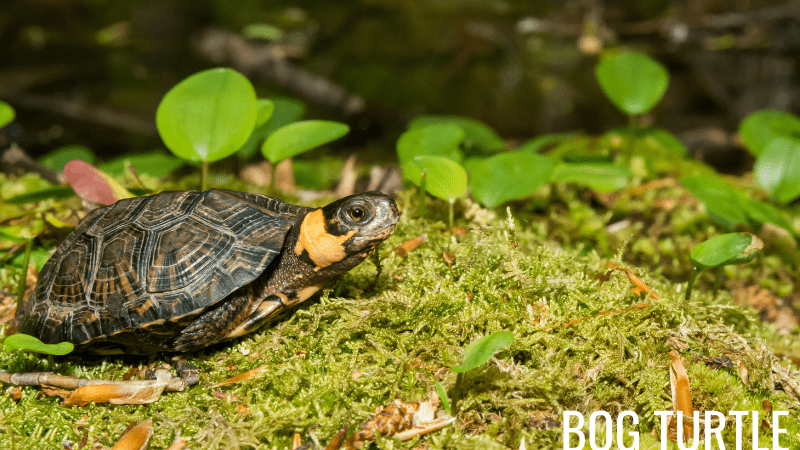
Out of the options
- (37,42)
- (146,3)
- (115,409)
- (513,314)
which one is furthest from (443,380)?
(37,42)

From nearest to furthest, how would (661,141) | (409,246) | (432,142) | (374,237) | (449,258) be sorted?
(374,237) → (449,258) → (409,246) → (432,142) → (661,141)

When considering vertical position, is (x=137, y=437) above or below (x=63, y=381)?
below

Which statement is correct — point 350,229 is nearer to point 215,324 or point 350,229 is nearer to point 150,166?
point 215,324

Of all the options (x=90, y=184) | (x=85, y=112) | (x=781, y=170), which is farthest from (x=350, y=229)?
(x=85, y=112)

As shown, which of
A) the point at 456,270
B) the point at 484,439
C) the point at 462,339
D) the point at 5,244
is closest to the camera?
the point at 484,439

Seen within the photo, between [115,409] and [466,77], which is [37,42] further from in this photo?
[115,409]

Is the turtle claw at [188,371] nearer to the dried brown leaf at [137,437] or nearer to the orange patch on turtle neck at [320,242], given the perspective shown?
the dried brown leaf at [137,437]

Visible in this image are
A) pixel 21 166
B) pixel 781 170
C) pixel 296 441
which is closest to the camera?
pixel 296 441
